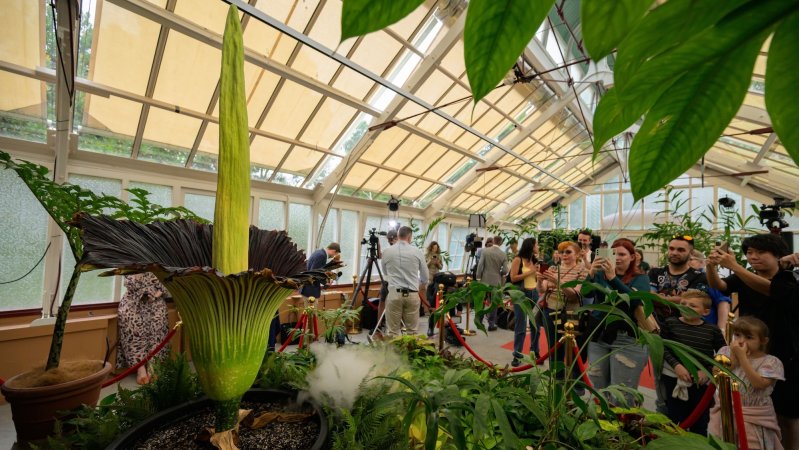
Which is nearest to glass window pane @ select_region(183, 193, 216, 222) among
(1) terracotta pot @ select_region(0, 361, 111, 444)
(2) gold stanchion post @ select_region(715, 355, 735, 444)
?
(1) terracotta pot @ select_region(0, 361, 111, 444)

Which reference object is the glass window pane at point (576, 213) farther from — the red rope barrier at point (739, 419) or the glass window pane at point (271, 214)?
the red rope barrier at point (739, 419)

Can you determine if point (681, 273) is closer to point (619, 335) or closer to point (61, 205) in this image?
point (619, 335)

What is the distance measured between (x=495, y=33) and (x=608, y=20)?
5 cm

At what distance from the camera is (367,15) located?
167mm

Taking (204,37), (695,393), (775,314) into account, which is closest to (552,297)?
(695,393)

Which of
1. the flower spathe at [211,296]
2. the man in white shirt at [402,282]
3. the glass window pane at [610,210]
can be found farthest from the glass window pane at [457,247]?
the flower spathe at [211,296]

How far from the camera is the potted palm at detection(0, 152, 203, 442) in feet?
4.12

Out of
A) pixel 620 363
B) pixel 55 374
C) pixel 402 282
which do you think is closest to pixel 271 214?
pixel 402 282

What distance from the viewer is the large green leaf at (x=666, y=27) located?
0.47 feet

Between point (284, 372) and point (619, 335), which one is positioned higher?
point (284, 372)

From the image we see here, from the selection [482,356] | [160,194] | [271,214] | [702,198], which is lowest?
[482,356]

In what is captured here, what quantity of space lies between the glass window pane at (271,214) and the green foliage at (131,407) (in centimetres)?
426

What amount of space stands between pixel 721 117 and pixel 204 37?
3941 millimetres

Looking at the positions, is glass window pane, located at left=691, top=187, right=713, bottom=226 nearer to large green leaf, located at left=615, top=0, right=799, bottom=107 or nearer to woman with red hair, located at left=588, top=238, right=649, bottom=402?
woman with red hair, located at left=588, top=238, right=649, bottom=402
